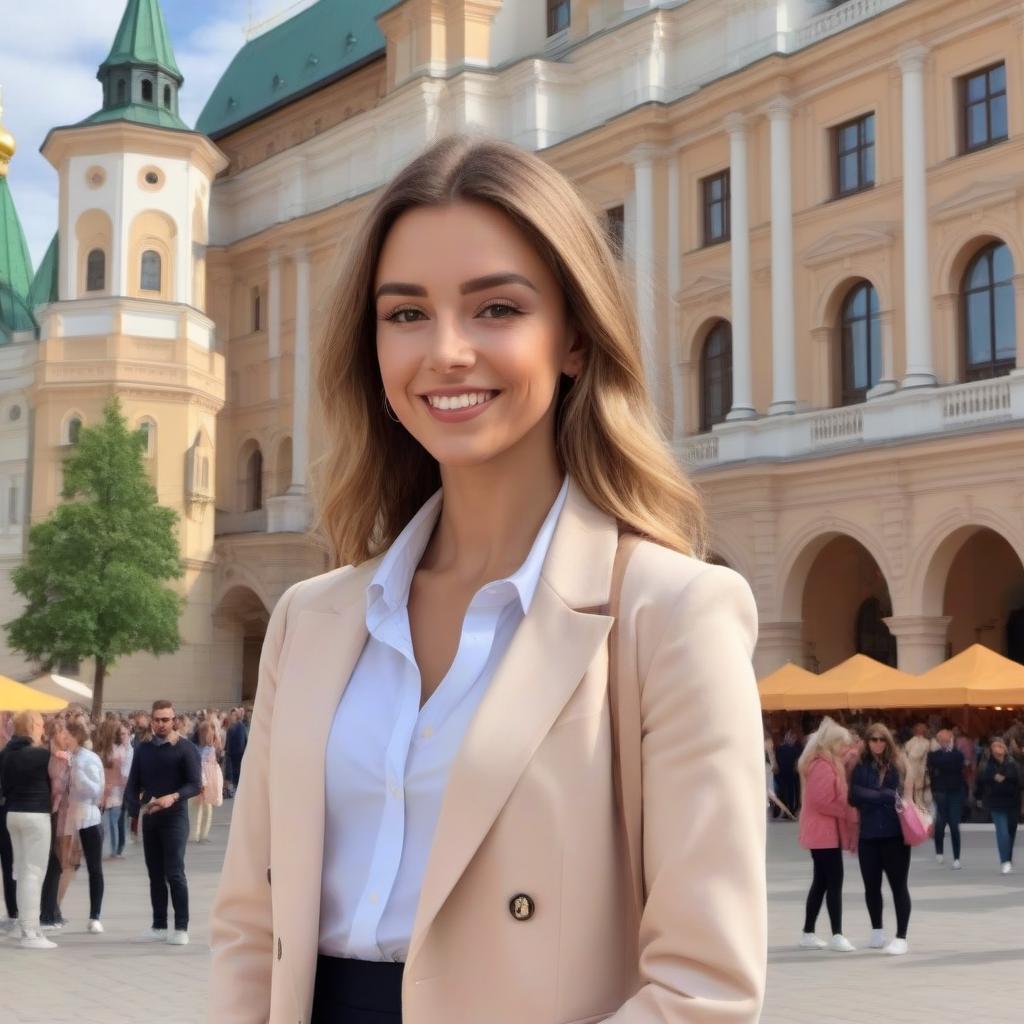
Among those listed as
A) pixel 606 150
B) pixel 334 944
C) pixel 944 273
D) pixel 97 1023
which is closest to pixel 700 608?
pixel 334 944

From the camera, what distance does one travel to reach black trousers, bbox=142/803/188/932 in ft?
39.3

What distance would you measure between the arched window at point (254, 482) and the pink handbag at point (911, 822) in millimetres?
35611

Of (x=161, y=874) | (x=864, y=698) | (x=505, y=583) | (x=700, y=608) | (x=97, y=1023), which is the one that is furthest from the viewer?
(x=864, y=698)

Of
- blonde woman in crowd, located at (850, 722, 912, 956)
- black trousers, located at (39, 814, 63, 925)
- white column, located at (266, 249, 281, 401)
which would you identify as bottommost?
black trousers, located at (39, 814, 63, 925)

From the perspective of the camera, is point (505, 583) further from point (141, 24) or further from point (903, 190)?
point (141, 24)

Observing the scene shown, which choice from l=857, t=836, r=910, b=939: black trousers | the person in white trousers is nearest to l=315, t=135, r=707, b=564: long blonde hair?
l=857, t=836, r=910, b=939: black trousers

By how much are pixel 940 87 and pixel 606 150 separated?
8.21 metres

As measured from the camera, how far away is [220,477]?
46.4 meters

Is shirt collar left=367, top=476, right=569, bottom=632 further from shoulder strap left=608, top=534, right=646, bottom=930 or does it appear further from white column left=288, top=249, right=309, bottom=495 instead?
white column left=288, top=249, right=309, bottom=495

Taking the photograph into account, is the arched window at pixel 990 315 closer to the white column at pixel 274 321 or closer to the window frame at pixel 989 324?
the window frame at pixel 989 324

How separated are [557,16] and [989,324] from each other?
631 inches

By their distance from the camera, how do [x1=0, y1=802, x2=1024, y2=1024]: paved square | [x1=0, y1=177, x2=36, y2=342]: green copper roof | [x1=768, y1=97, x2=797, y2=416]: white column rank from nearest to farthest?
[x1=0, y1=802, x2=1024, y2=1024]: paved square
[x1=768, y1=97, x2=797, y2=416]: white column
[x1=0, y1=177, x2=36, y2=342]: green copper roof

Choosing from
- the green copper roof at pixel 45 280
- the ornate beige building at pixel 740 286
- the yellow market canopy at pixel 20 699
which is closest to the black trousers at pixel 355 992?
the yellow market canopy at pixel 20 699

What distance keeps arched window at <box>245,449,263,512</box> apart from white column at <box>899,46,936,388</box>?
21.2 metres
